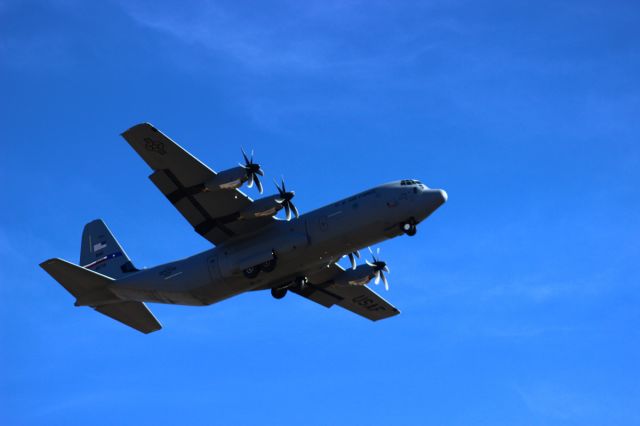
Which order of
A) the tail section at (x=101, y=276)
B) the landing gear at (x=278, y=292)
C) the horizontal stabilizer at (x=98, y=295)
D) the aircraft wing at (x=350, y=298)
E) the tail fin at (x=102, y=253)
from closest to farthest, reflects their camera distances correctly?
the horizontal stabilizer at (x=98, y=295) → the tail section at (x=101, y=276) → the landing gear at (x=278, y=292) → the tail fin at (x=102, y=253) → the aircraft wing at (x=350, y=298)

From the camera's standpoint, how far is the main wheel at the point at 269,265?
38438mm

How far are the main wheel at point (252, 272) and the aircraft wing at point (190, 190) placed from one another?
6.47 ft

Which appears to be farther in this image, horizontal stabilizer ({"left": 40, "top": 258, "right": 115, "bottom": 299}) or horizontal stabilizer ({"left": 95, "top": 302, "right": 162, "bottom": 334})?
horizontal stabilizer ({"left": 95, "top": 302, "right": 162, "bottom": 334})

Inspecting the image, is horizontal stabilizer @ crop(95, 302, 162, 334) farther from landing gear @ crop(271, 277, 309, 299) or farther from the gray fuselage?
landing gear @ crop(271, 277, 309, 299)

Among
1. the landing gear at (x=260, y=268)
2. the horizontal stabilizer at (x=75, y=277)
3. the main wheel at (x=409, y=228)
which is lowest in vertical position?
the horizontal stabilizer at (x=75, y=277)

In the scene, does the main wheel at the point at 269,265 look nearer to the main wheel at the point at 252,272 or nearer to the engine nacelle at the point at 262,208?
the main wheel at the point at 252,272

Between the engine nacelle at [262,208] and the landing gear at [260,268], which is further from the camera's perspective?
the landing gear at [260,268]

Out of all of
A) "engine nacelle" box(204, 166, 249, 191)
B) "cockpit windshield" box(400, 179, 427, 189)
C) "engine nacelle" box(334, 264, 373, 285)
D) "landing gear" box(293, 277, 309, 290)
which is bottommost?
"landing gear" box(293, 277, 309, 290)

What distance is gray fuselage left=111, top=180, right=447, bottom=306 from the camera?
124ft

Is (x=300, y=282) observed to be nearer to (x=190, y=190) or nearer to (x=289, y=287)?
(x=289, y=287)

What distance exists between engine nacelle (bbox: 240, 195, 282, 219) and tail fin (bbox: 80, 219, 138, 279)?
23.6ft

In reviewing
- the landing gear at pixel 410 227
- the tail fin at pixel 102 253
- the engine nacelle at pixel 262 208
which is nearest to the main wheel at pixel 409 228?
the landing gear at pixel 410 227

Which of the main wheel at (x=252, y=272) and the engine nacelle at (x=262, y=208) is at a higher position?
the engine nacelle at (x=262, y=208)

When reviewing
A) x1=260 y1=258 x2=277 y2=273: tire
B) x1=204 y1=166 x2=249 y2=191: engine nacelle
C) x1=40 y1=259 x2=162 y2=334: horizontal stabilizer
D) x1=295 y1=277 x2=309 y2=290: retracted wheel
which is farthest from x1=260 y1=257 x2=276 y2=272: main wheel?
x1=40 y1=259 x2=162 y2=334: horizontal stabilizer
